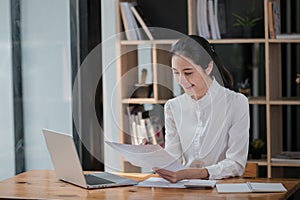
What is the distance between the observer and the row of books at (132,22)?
474cm

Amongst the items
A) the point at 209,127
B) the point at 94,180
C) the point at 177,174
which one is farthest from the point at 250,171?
the point at 94,180

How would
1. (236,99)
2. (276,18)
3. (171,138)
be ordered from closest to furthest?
(236,99) → (171,138) → (276,18)

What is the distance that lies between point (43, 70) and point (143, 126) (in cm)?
83

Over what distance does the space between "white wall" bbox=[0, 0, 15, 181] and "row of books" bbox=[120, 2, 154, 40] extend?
37.2 inches

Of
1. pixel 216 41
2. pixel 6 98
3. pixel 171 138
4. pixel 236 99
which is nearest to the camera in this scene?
pixel 236 99

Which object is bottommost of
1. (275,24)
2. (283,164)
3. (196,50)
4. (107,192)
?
(283,164)

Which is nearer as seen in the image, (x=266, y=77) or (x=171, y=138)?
(x=171, y=138)

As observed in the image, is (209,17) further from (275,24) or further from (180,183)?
(180,183)

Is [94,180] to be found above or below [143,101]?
below

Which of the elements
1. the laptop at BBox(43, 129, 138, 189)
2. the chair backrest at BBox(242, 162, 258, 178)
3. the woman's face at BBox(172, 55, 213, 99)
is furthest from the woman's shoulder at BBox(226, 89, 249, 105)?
the laptop at BBox(43, 129, 138, 189)

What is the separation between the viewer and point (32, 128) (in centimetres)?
432

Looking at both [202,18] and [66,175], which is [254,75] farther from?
[66,175]

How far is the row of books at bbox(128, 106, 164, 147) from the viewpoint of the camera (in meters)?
4.73

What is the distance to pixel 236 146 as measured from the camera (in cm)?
332
